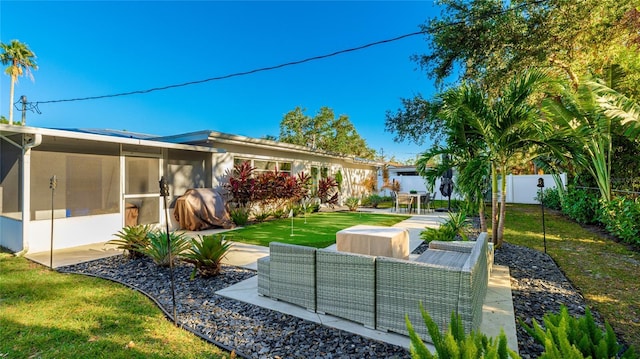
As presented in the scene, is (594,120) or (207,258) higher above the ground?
(594,120)

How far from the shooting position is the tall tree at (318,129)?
104 feet

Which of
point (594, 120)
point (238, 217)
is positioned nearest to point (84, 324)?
point (238, 217)

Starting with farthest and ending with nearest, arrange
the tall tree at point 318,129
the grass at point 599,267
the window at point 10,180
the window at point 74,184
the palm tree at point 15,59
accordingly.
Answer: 1. the tall tree at point 318,129
2. the palm tree at point 15,59
3. the window at point 74,184
4. the window at point 10,180
5. the grass at point 599,267

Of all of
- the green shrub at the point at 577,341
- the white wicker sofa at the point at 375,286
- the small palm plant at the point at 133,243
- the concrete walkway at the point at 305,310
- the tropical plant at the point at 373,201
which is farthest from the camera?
the tropical plant at the point at 373,201

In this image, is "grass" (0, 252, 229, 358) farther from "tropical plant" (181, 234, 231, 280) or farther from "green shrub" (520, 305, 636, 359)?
"green shrub" (520, 305, 636, 359)

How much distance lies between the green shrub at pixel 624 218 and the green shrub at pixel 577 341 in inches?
283

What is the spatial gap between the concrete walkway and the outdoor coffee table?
97 cm

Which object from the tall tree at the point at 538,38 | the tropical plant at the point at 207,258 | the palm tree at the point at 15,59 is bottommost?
the tropical plant at the point at 207,258

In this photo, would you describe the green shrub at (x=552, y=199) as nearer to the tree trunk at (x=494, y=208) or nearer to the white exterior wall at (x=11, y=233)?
the tree trunk at (x=494, y=208)

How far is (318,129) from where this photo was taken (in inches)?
1256

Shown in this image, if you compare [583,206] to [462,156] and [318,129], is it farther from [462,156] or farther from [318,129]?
[318,129]

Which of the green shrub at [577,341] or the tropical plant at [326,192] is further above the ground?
the tropical plant at [326,192]

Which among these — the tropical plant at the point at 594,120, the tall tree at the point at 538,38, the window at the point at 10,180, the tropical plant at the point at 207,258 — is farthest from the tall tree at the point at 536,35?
the window at the point at 10,180

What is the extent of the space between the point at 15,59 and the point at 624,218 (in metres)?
39.3
